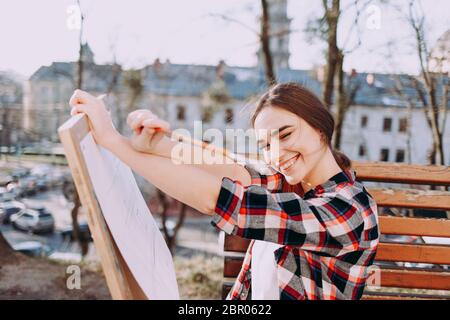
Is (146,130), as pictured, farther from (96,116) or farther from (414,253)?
(414,253)

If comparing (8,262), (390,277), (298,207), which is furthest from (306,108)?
(8,262)

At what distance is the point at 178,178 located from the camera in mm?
792

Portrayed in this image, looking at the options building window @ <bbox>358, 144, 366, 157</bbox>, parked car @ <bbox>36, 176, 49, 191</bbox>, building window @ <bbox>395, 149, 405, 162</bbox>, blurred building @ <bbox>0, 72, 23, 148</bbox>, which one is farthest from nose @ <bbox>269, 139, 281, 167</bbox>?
building window @ <bbox>358, 144, 366, 157</bbox>

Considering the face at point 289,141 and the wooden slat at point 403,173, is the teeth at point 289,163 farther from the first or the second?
the wooden slat at point 403,173

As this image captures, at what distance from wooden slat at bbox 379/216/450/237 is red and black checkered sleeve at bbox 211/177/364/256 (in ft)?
2.33

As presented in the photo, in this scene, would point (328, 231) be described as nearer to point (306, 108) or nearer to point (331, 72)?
point (306, 108)

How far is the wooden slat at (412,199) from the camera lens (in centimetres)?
153

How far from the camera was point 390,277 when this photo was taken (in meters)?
1.60

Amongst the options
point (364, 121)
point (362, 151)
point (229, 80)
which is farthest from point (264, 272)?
point (364, 121)

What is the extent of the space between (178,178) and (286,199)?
21 cm

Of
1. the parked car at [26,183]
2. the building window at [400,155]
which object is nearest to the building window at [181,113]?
the building window at [400,155]

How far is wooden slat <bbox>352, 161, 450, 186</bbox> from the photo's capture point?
1526 mm

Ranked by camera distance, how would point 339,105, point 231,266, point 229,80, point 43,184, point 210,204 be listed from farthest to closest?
1. point 229,80
2. point 43,184
3. point 339,105
4. point 231,266
5. point 210,204
